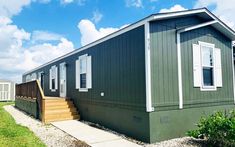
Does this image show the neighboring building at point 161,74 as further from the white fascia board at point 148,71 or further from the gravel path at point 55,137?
the gravel path at point 55,137

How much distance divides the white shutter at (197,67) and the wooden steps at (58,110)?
5348 mm

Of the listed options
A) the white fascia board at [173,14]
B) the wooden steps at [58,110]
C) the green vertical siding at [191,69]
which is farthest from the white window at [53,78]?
the white fascia board at [173,14]

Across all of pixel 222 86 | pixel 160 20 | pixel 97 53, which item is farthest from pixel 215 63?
pixel 97 53

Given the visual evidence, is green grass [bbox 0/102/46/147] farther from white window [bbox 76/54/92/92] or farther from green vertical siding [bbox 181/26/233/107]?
green vertical siding [bbox 181/26/233/107]

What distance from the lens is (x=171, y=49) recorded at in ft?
20.6

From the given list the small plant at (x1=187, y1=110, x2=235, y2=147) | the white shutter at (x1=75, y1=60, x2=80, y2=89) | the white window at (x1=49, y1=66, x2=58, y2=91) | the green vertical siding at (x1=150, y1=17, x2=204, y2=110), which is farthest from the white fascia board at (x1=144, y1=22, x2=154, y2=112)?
the white window at (x1=49, y1=66, x2=58, y2=91)

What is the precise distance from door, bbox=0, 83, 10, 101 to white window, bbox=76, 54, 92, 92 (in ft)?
59.3

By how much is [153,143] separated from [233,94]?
4.42 metres

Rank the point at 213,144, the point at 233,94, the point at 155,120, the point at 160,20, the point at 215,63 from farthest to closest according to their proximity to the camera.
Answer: the point at 233,94 < the point at 215,63 < the point at 160,20 < the point at 155,120 < the point at 213,144

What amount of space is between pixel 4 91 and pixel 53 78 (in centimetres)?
1424

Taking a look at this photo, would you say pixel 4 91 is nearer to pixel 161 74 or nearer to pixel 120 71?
pixel 120 71

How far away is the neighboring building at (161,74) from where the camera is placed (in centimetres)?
582

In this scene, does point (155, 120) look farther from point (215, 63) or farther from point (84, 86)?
point (84, 86)

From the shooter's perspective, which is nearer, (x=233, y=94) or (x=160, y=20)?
(x=160, y=20)
